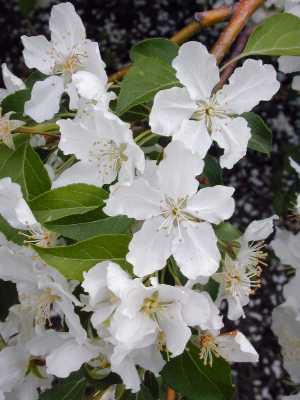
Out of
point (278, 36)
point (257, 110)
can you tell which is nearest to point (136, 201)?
point (278, 36)

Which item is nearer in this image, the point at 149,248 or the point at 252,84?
the point at 149,248

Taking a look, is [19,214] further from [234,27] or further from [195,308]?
[234,27]

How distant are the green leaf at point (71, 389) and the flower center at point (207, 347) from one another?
0.30 meters

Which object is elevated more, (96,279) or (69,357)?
(96,279)

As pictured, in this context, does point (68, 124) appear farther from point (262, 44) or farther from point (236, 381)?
point (236, 381)

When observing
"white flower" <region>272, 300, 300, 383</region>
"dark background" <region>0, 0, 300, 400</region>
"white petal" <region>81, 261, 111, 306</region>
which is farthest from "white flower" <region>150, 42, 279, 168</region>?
"dark background" <region>0, 0, 300, 400</region>

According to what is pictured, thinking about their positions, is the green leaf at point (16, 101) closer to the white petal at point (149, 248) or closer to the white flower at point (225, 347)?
the white petal at point (149, 248)

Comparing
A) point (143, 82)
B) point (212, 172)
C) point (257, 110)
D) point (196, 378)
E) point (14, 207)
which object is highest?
point (143, 82)

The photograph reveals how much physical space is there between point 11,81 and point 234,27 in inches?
17.6

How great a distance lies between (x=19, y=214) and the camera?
3.17ft

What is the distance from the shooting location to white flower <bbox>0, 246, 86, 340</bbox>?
96 centimetres

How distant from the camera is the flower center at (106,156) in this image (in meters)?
1.03

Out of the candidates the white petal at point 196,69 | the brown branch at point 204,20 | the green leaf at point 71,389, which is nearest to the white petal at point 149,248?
the white petal at point 196,69

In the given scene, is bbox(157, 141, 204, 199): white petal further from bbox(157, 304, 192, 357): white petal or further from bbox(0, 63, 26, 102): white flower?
bbox(0, 63, 26, 102): white flower
